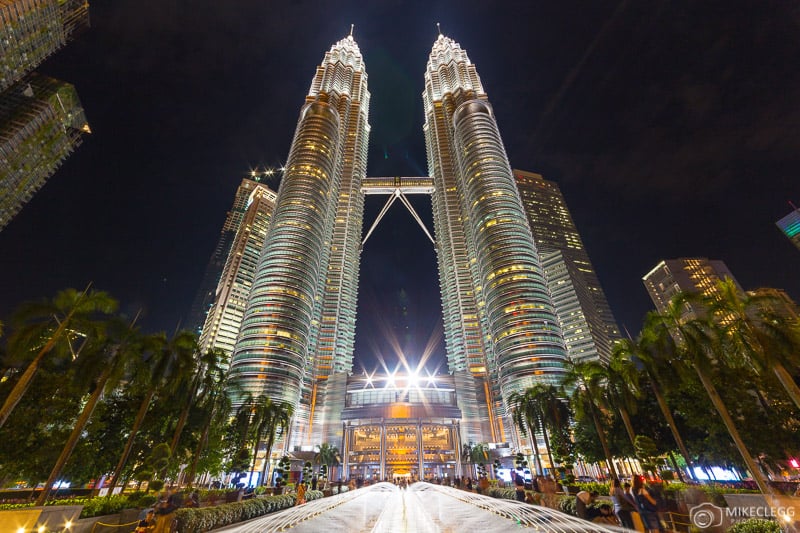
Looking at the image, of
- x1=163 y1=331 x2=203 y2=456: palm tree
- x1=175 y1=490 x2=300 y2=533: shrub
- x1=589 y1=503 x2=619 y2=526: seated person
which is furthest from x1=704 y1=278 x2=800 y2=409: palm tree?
x1=163 y1=331 x2=203 y2=456: palm tree

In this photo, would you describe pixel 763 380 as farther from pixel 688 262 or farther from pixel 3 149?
pixel 688 262

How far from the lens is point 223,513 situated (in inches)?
752

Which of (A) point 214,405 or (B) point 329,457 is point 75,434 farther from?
(B) point 329,457

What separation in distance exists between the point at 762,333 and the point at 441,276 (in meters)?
154

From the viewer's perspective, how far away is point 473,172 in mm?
143250

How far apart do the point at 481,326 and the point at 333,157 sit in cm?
10217

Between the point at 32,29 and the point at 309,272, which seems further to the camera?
the point at 309,272

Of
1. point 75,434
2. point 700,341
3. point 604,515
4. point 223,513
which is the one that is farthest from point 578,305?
point 75,434

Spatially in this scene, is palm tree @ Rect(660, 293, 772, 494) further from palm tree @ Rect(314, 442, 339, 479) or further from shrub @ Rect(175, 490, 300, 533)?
palm tree @ Rect(314, 442, 339, 479)

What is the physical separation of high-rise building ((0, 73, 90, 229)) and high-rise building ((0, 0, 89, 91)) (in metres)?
9.99

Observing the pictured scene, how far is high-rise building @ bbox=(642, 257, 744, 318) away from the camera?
179 m

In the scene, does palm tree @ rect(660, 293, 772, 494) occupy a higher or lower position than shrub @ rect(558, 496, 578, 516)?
higher

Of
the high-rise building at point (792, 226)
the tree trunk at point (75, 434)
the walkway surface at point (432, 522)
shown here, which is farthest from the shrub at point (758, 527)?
the high-rise building at point (792, 226)

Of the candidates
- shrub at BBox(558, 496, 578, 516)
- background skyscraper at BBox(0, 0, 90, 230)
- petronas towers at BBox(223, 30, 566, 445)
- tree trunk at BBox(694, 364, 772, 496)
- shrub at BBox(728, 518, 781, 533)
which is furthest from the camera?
petronas towers at BBox(223, 30, 566, 445)
